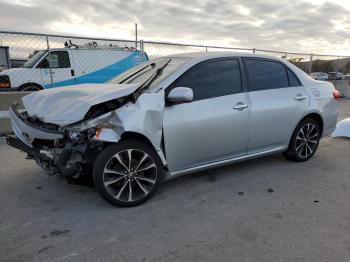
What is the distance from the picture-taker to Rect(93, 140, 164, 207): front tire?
343 centimetres

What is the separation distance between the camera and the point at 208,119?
3.95 m

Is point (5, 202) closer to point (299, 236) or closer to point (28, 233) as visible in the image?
point (28, 233)

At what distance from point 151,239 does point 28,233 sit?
1.14m

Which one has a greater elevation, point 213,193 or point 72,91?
point 72,91

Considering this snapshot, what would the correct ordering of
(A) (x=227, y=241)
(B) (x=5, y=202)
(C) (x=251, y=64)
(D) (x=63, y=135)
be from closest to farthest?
(A) (x=227, y=241)
(D) (x=63, y=135)
(B) (x=5, y=202)
(C) (x=251, y=64)

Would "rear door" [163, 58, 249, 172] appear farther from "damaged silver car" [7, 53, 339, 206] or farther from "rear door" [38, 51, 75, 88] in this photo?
"rear door" [38, 51, 75, 88]

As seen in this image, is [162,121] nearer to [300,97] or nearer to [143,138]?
[143,138]

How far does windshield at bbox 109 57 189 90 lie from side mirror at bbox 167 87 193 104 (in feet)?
0.97

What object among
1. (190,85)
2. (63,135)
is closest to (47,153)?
(63,135)

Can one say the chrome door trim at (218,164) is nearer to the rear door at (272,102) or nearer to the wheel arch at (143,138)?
the rear door at (272,102)

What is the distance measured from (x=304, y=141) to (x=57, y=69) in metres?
9.39

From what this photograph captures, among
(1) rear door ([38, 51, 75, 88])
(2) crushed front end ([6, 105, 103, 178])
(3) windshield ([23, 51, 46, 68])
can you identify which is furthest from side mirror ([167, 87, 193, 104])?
(1) rear door ([38, 51, 75, 88])

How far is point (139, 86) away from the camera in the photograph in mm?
3875

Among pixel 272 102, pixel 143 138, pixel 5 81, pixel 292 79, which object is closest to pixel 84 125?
pixel 143 138
